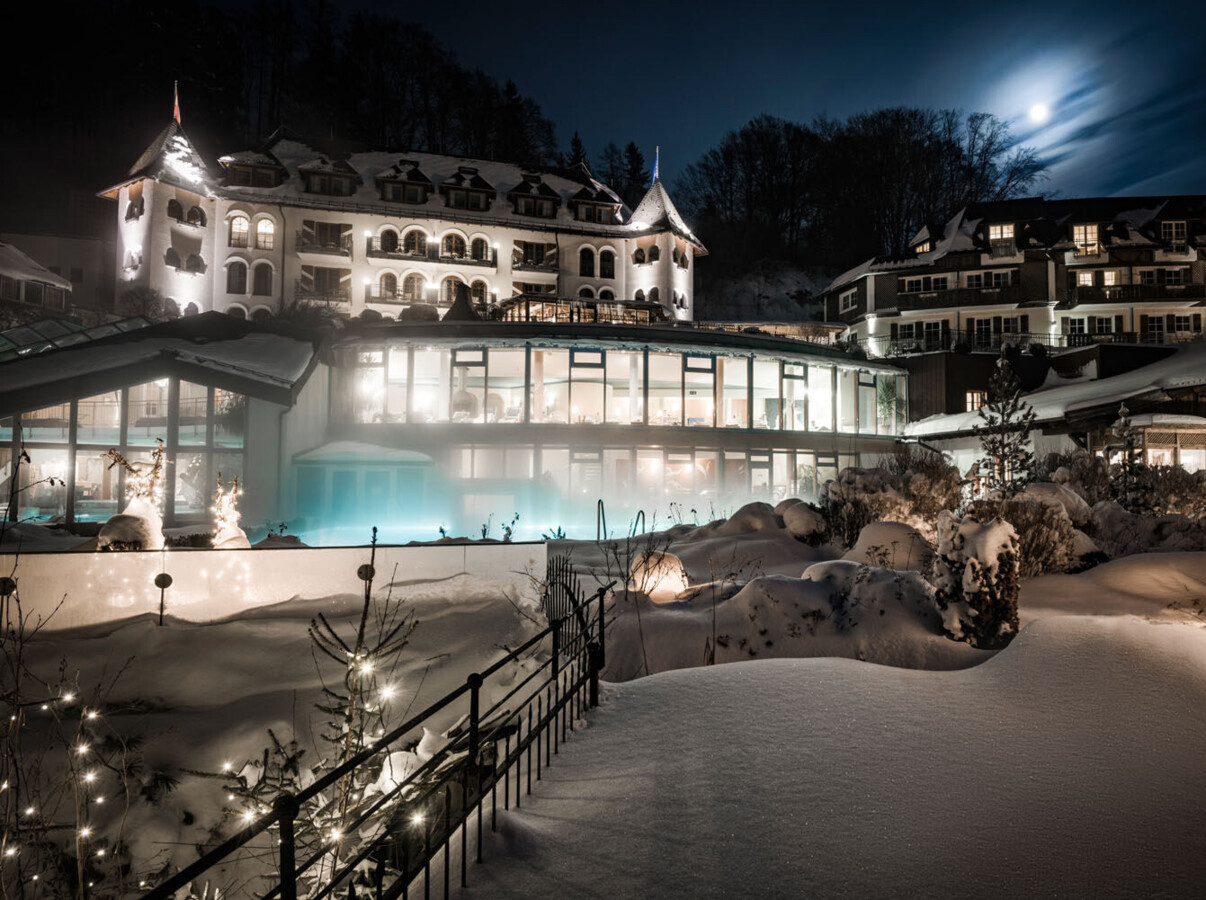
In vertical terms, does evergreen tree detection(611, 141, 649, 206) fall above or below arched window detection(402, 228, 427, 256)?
above

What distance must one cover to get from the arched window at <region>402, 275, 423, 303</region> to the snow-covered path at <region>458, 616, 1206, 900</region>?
40.1 m

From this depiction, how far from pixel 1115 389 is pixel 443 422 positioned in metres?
24.1

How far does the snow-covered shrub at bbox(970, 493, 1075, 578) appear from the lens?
11.3 metres

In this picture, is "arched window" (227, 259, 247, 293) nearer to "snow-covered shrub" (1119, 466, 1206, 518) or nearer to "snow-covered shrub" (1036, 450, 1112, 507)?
"snow-covered shrub" (1036, 450, 1112, 507)

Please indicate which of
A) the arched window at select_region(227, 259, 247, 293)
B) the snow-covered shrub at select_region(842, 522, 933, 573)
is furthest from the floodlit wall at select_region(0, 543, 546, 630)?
the arched window at select_region(227, 259, 247, 293)

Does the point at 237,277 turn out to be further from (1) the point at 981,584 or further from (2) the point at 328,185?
(1) the point at 981,584

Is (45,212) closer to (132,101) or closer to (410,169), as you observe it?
(132,101)

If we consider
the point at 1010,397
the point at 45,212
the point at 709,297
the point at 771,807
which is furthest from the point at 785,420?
the point at 45,212

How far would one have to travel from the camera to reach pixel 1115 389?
24.9 m

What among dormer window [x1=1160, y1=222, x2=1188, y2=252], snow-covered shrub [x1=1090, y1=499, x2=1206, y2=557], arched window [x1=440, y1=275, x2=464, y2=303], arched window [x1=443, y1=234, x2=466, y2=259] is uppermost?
dormer window [x1=1160, y1=222, x2=1188, y2=252]

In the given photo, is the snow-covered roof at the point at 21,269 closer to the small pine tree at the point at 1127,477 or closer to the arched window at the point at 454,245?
the arched window at the point at 454,245

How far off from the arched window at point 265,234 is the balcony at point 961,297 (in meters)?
39.8

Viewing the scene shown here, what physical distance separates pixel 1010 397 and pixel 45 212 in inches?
2715

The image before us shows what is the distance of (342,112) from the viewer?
2287 inches
